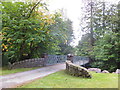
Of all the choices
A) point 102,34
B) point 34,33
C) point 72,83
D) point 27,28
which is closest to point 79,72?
point 72,83

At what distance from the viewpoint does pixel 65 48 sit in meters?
16.6

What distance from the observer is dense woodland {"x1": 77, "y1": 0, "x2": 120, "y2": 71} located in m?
10.4

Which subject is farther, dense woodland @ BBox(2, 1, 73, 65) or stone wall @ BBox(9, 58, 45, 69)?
stone wall @ BBox(9, 58, 45, 69)

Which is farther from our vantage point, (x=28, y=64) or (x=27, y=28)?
(x=28, y=64)

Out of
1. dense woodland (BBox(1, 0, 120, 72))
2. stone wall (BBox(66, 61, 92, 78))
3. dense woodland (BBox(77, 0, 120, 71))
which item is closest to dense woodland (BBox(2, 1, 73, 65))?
dense woodland (BBox(1, 0, 120, 72))

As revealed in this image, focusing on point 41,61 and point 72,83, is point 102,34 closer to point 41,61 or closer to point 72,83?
point 41,61

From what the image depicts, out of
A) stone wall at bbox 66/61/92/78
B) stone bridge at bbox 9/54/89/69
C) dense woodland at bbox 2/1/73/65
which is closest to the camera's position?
stone wall at bbox 66/61/92/78

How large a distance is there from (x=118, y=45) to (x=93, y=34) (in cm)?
703

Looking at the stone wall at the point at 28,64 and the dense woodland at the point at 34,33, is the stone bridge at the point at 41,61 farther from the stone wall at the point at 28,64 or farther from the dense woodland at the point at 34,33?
the dense woodland at the point at 34,33

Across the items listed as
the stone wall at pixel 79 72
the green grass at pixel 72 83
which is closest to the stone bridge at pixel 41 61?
the stone wall at pixel 79 72

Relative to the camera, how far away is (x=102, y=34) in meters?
13.3

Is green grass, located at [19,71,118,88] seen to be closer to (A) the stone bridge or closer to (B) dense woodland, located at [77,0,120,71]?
(A) the stone bridge

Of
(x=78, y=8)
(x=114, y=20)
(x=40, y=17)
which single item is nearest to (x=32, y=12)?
(x=40, y=17)

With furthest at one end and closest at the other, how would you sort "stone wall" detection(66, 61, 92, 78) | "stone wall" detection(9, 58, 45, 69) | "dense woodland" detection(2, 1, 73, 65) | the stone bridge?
the stone bridge
"stone wall" detection(9, 58, 45, 69)
"dense woodland" detection(2, 1, 73, 65)
"stone wall" detection(66, 61, 92, 78)
